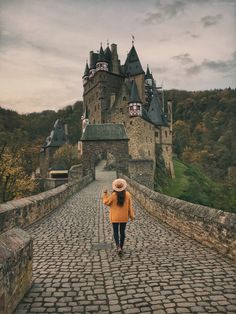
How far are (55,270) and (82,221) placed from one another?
4.86 meters

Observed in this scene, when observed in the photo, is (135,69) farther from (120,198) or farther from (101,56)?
(120,198)

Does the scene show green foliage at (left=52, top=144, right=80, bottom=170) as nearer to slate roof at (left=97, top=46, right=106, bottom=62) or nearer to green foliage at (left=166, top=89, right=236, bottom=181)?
slate roof at (left=97, top=46, right=106, bottom=62)

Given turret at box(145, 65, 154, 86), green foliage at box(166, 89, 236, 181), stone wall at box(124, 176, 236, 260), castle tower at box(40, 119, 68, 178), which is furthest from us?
green foliage at box(166, 89, 236, 181)

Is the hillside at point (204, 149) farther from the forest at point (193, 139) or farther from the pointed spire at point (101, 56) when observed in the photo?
the pointed spire at point (101, 56)

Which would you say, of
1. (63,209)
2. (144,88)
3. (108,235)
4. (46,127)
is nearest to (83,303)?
(108,235)

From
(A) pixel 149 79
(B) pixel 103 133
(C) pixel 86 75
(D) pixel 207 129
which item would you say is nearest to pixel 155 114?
(A) pixel 149 79

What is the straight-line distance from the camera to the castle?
49188 millimetres

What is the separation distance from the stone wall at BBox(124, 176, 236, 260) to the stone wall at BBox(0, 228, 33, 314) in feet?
11.1

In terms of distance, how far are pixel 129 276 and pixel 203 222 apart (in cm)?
248

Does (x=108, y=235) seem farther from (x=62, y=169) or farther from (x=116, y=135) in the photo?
(x=62, y=169)

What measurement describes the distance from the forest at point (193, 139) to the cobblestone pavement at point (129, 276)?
91.6 ft

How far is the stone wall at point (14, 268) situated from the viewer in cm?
325

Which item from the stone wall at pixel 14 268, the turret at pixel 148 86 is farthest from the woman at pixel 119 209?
the turret at pixel 148 86

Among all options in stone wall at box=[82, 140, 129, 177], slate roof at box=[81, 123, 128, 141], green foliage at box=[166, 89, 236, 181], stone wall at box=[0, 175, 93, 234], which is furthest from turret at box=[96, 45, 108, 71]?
stone wall at box=[0, 175, 93, 234]
